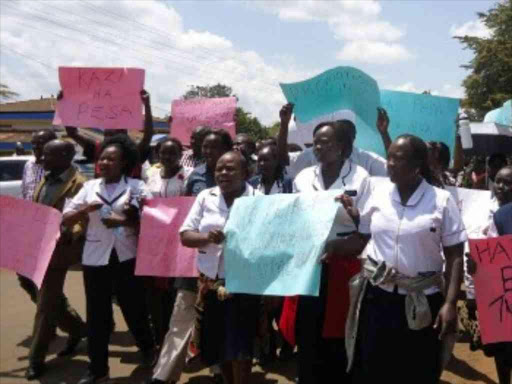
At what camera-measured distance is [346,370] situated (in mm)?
3654

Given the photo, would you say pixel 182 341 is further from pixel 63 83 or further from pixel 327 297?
pixel 63 83

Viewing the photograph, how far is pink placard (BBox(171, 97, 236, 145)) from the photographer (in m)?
6.54

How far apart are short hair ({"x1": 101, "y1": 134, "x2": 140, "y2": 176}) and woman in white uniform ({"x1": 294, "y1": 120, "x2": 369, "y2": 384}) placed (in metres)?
1.51

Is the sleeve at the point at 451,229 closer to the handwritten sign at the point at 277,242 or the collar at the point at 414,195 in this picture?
the collar at the point at 414,195

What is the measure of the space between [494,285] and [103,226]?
2.61 meters

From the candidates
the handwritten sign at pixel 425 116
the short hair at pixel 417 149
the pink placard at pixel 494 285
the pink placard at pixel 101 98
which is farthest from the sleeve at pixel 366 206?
the pink placard at pixel 101 98

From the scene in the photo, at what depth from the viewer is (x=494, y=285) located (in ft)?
11.5

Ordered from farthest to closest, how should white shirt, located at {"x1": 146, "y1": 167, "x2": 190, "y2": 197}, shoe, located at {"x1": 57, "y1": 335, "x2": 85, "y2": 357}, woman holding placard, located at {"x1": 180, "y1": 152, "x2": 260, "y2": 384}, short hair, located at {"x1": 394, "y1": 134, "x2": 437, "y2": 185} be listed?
shoe, located at {"x1": 57, "y1": 335, "x2": 85, "y2": 357} → white shirt, located at {"x1": 146, "y1": 167, "x2": 190, "y2": 197} → woman holding placard, located at {"x1": 180, "y1": 152, "x2": 260, "y2": 384} → short hair, located at {"x1": 394, "y1": 134, "x2": 437, "y2": 185}

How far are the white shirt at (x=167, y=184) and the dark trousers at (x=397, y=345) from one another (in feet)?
7.47

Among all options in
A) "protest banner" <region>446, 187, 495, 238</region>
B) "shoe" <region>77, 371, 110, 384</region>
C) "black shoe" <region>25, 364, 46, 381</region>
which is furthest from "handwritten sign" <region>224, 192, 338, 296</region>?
"black shoe" <region>25, 364, 46, 381</region>

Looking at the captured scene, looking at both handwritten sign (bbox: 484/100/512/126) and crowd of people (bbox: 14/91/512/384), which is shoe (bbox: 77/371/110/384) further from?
handwritten sign (bbox: 484/100/512/126)

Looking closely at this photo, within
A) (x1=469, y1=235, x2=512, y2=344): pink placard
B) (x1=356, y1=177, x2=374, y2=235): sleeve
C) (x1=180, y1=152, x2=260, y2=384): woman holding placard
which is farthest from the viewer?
(x1=180, y1=152, x2=260, y2=384): woman holding placard

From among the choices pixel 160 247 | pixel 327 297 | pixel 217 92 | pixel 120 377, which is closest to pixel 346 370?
pixel 327 297

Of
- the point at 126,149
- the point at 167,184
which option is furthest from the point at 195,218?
the point at 167,184
